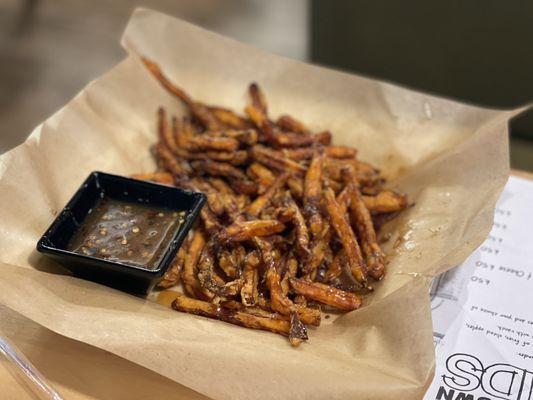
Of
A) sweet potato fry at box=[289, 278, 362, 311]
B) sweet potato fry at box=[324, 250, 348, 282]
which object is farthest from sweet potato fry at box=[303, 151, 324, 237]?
sweet potato fry at box=[289, 278, 362, 311]

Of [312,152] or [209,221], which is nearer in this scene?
[209,221]

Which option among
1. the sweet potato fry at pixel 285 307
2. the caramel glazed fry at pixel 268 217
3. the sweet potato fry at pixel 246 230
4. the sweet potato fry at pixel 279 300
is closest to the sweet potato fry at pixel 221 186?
the caramel glazed fry at pixel 268 217

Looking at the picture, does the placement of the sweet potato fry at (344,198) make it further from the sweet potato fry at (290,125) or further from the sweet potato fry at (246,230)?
the sweet potato fry at (290,125)

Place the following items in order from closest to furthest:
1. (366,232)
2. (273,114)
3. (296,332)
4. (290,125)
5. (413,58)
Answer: (296,332), (366,232), (290,125), (273,114), (413,58)

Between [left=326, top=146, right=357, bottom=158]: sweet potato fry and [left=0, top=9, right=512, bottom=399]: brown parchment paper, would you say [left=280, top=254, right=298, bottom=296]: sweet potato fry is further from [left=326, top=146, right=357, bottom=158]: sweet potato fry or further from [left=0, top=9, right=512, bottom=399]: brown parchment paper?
[left=326, top=146, right=357, bottom=158]: sweet potato fry

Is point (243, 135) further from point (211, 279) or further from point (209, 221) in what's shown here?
point (211, 279)

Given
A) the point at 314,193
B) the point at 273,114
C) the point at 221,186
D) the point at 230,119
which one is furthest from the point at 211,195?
the point at 273,114
